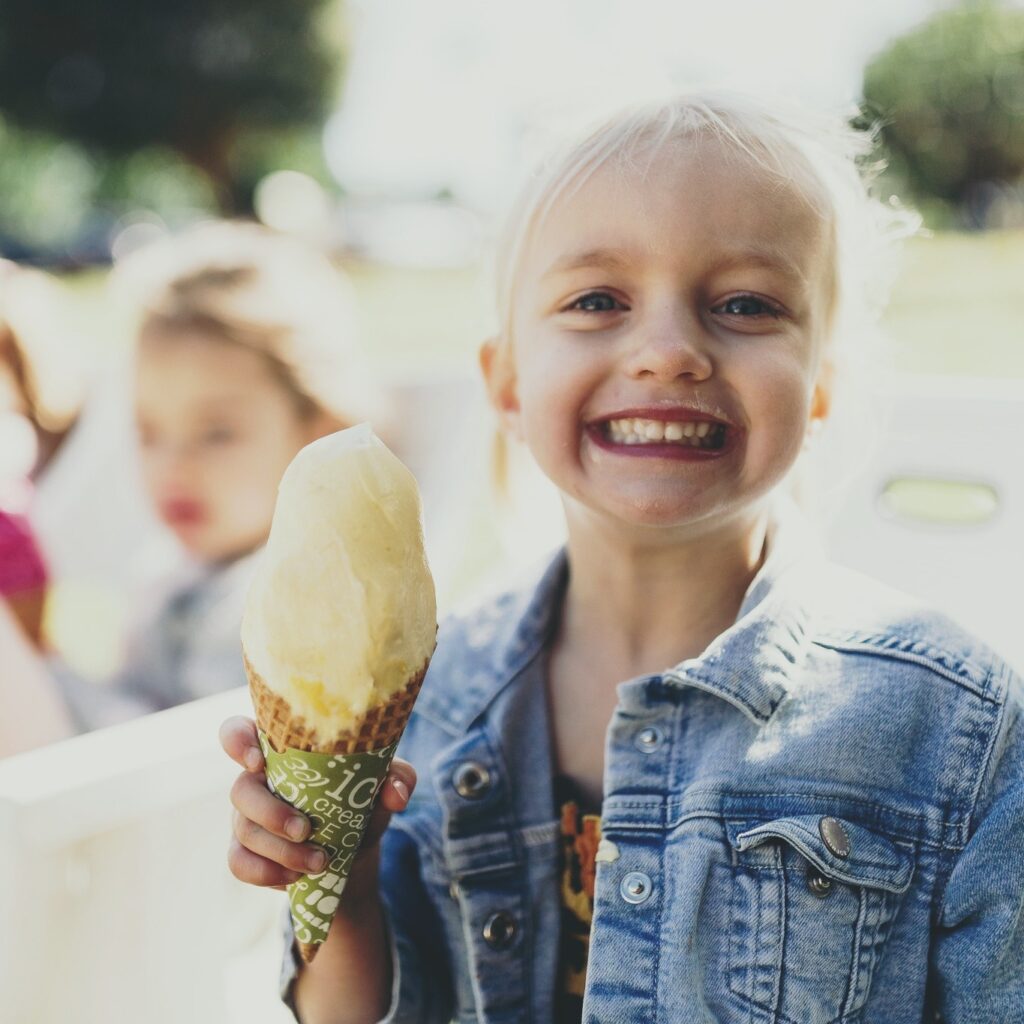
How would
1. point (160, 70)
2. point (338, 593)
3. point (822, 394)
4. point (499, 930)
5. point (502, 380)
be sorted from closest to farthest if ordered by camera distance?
1. point (338, 593)
2. point (499, 930)
3. point (822, 394)
4. point (502, 380)
5. point (160, 70)

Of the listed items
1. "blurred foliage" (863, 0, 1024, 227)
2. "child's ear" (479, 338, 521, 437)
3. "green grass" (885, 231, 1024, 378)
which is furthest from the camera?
"blurred foliage" (863, 0, 1024, 227)

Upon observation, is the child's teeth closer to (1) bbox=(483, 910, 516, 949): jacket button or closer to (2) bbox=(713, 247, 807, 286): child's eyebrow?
(2) bbox=(713, 247, 807, 286): child's eyebrow

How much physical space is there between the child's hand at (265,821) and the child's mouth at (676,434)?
409 millimetres

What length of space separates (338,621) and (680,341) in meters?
0.45

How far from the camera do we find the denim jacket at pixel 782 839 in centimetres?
107

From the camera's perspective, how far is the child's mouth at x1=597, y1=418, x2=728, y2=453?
1126 millimetres

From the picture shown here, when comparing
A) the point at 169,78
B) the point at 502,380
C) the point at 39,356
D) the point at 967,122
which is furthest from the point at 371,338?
the point at 169,78

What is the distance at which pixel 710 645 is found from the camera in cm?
120

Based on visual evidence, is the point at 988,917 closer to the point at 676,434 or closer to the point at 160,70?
the point at 676,434

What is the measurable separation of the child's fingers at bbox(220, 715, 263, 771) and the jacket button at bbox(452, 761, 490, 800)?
0.31 metres

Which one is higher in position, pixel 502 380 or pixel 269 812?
pixel 502 380

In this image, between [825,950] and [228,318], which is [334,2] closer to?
[228,318]

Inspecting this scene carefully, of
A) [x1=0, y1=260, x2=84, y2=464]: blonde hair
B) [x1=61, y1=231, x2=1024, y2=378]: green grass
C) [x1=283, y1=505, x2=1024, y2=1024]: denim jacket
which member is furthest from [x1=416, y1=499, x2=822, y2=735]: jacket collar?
[x1=0, y1=260, x2=84, y2=464]: blonde hair

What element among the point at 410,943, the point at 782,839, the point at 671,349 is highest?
the point at 671,349
